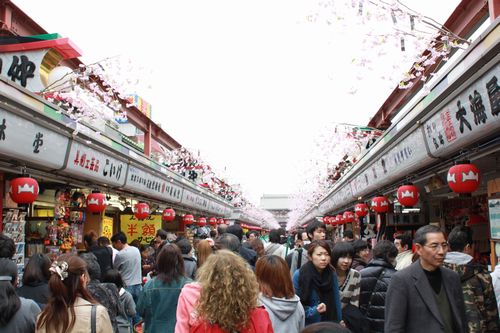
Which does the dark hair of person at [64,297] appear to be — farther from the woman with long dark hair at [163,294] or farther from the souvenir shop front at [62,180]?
the souvenir shop front at [62,180]

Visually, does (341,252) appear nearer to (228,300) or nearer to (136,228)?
(228,300)

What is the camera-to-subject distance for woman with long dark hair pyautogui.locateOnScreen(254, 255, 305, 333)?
432cm

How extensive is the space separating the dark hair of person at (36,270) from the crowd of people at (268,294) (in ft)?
0.04

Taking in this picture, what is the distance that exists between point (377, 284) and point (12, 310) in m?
3.99

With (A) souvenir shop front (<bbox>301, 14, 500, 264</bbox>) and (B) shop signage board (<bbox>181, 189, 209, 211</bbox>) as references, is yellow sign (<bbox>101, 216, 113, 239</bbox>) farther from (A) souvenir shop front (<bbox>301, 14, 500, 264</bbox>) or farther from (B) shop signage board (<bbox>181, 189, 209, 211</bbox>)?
(A) souvenir shop front (<bbox>301, 14, 500, 264</bbox>)

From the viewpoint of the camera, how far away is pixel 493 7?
23.5 ft

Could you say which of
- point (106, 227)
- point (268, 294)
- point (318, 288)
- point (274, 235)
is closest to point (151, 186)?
point (106, 227)

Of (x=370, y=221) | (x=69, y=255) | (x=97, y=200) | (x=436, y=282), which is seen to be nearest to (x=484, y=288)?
(x=436, y=282)

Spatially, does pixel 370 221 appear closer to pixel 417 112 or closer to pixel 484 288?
pixel 417 112

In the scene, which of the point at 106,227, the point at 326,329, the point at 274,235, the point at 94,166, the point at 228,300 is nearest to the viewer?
the point at 326,329

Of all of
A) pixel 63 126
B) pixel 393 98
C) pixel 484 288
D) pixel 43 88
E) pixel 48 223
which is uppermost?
pixel 393 98

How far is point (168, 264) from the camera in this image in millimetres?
5773

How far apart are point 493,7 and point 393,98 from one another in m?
7.45

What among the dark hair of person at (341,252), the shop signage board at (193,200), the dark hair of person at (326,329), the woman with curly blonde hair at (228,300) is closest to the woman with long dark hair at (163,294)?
the dark hair of person at (341,252)
